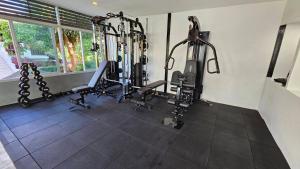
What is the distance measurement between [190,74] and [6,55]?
5095mm

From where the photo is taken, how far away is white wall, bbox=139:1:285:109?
337cm

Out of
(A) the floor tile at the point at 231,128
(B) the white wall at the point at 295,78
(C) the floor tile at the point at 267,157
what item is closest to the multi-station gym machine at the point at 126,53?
(A) the floor tile at the point at 231,128

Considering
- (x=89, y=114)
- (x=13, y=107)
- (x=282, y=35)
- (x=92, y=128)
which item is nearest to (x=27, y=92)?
(x=13, y=107)

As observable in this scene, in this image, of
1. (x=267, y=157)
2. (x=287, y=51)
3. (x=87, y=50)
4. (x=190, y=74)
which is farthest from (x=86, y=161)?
(x=87, y=50)

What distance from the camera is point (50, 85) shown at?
445 centimetres

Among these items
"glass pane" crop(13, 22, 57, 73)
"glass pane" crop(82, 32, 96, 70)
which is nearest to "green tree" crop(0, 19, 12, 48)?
"glass pane" crop(13, 22, 57, 73)

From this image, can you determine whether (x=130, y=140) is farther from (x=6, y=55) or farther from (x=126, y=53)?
(x=6, y=55)

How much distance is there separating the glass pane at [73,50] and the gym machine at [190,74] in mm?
3877

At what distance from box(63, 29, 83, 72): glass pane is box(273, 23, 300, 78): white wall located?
6.51 meters

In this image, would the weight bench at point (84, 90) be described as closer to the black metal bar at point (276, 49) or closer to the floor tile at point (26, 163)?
the floor tile at point (26, 163)

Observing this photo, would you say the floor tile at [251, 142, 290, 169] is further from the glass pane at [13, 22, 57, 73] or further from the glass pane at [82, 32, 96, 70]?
the glass pane at [82, 32, 96, 70]

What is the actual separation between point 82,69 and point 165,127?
456 cm

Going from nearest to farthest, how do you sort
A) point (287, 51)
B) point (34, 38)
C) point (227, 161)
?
point (227, 161)
point (287, 51)
point (34, 38)

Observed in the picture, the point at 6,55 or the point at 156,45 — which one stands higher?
the point at 156,45
